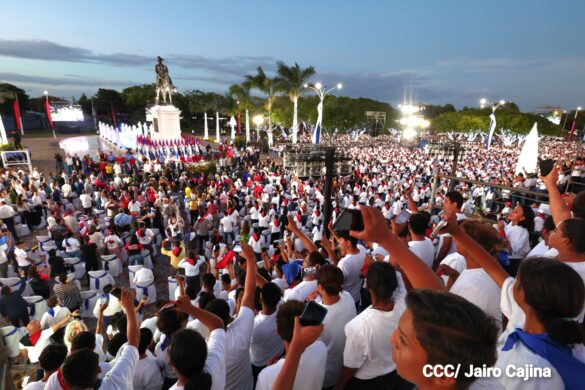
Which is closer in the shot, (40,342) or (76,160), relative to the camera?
(40,342)

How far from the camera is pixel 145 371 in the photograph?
121 inches

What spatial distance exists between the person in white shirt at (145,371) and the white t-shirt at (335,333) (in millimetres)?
1636

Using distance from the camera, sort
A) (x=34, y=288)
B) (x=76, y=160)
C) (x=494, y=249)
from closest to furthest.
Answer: (x=494, y=249), (x=34, y=288), (x=76, y=160)

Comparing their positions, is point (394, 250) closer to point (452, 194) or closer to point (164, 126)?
point (452, 194)

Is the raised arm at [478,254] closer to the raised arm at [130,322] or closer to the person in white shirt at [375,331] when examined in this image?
the person in white shirt at [375,331]

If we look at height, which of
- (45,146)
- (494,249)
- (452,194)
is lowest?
(45,146)

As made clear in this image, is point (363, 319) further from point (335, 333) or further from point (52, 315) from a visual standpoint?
point (52, 315)

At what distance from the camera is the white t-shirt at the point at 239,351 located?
8.68 feet

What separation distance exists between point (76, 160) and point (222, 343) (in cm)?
2208

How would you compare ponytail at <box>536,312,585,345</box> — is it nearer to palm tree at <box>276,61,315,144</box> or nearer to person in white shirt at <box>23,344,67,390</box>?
person in white shirt at <box>23,344,67,390</box>

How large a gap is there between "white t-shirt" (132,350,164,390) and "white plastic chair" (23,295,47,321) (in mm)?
4285

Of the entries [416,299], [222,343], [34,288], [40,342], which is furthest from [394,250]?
[34,288]

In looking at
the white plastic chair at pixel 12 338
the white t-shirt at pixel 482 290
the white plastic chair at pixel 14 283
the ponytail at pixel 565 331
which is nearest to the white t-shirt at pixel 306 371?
the white t-shirt at pixel 482 290

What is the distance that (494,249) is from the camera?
2.83 meters
